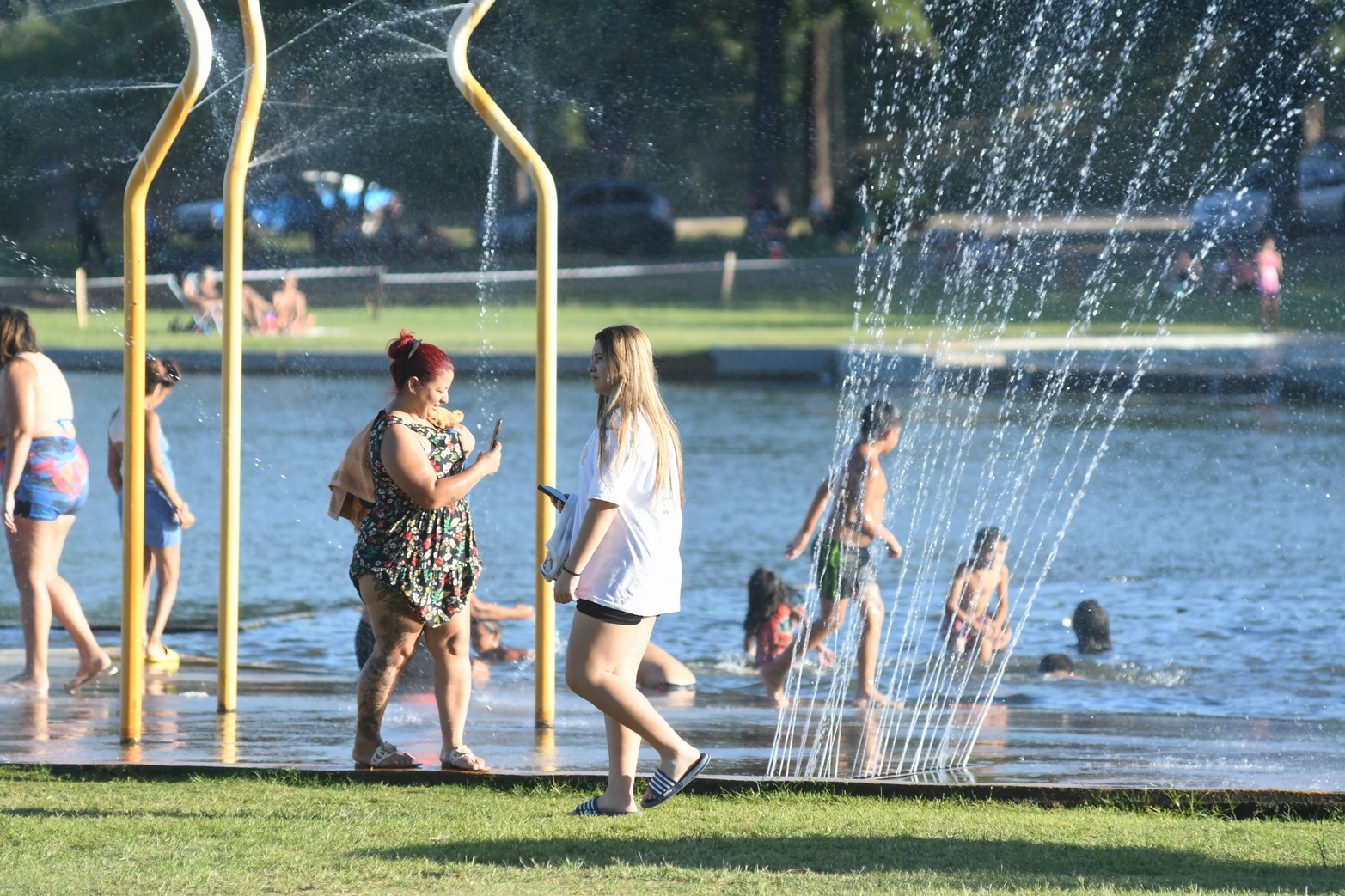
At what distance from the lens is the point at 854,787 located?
18.2 ft

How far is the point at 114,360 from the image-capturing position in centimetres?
2642

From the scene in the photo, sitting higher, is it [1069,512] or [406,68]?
[406,68]

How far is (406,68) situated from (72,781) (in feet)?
13.9

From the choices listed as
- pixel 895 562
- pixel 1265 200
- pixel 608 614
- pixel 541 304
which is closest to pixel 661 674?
pixel 541 304

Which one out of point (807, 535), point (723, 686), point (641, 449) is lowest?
point (723, 686)

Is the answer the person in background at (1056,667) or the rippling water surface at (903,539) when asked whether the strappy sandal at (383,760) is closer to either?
the rippling water surface at (903,539)

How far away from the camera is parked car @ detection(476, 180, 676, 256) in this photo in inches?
1448

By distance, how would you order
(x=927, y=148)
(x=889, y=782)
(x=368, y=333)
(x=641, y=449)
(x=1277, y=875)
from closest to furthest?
1. (x=1277, y=875)
2. (x=641, y=449)
3. (x=889, y=782)
4. (x=368, y=333)
5. (x=927, y=148)

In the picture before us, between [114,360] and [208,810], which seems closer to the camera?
[208,810]

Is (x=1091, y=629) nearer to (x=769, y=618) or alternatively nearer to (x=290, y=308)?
(x=769, y=618)

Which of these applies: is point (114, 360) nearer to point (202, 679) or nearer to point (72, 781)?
point (202, 679)

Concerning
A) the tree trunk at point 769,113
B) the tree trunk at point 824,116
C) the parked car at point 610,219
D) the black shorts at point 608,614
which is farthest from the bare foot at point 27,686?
the tree trunk at point 824,116

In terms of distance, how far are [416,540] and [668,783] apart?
3.83 feet

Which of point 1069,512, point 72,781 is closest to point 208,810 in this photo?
point 72,781
